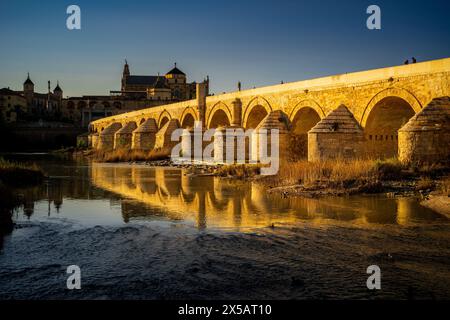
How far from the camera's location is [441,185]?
994 centimetres

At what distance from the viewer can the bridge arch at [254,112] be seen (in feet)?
Answer: 68.4

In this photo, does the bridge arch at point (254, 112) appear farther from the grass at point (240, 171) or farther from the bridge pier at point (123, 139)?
the bridge pier at point (123, 139)

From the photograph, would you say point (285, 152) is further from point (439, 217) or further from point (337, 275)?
point (337, 275)

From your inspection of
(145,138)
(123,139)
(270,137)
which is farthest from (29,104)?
(270,137)

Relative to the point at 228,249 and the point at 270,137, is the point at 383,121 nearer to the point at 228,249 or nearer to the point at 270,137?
the point at 270,137

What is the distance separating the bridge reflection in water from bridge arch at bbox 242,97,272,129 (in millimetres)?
9291

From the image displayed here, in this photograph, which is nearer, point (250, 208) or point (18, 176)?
point (250, 208)

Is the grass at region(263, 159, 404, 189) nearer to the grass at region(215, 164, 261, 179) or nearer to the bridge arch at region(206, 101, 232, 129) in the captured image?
the grass at region(215, 164, 261, 179)

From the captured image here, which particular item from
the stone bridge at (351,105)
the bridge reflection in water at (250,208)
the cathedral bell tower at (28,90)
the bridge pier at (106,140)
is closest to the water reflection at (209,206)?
the bridge reflection in water at (250,208)

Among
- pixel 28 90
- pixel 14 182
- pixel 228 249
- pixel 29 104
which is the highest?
pixel 28 90

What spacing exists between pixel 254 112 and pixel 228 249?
1652cm

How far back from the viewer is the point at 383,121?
1437 centimetres

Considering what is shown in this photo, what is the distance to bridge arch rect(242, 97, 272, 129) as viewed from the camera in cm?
2086
